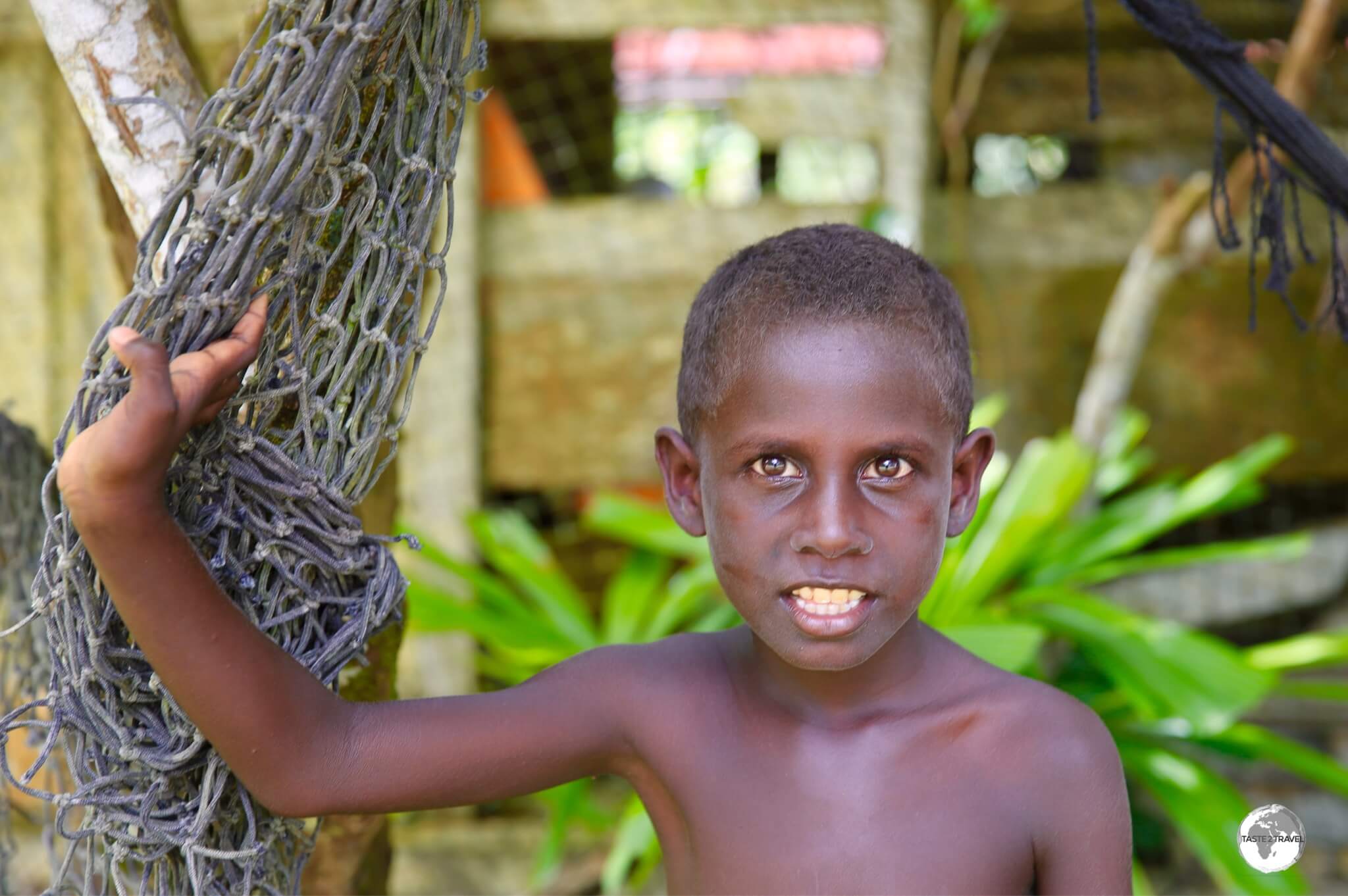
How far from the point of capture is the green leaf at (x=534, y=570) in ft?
10.1

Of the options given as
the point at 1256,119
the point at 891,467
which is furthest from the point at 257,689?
the point at 1256,119

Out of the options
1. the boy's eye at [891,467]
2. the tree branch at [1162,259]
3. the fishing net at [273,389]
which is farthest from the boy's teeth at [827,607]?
the tree branch at [1162,259]

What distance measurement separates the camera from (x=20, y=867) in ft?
10.8

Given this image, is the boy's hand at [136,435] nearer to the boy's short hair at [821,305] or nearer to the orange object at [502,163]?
the boy's short hair at [821,305]

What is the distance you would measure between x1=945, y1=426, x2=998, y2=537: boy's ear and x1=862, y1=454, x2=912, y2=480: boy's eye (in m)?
0.09

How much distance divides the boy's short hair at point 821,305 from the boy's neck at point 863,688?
8.6 inches

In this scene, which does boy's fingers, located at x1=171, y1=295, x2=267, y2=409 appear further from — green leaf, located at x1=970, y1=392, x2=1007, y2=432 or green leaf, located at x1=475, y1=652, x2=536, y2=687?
green leaf, located at x1=970, y1=392, x2=1007, y2=432

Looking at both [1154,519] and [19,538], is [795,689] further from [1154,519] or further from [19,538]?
[1154,519]

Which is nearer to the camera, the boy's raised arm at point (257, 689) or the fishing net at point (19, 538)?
the boy's raised arm at point (257, 689)

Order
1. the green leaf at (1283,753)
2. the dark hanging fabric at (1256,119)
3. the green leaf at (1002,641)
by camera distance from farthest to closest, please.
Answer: the green leaf at (1283,753), the green leaf at (1002,641), the dark hanging fabric at (1256,119)

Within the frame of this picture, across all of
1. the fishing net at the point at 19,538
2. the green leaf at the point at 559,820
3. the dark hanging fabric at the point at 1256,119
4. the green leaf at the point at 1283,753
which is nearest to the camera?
the dark hanging fabric at the point at 1256,119

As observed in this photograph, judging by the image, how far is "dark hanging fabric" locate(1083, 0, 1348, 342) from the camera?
1.38 metres

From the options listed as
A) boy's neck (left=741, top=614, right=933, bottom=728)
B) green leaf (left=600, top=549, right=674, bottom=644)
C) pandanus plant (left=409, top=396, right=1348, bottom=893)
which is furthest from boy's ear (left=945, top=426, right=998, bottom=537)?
green leaf (left=600, top=549, right=674, bottom=644)

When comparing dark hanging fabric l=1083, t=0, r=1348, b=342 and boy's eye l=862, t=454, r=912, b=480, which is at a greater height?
dark hanging fabric l=1083, t=0, r=1348, b=342
